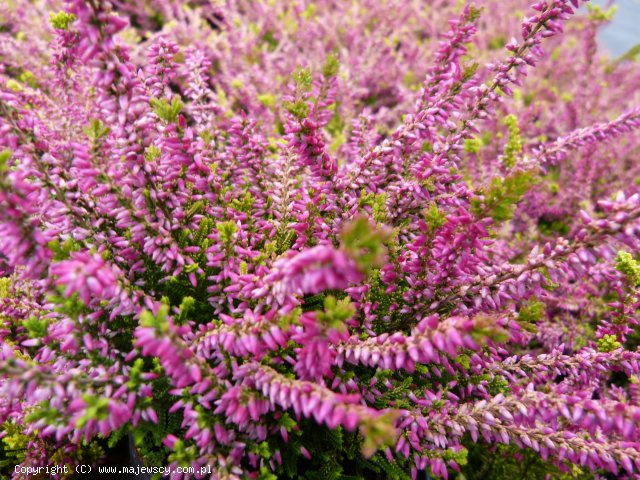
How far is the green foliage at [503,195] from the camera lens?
52.2 inches

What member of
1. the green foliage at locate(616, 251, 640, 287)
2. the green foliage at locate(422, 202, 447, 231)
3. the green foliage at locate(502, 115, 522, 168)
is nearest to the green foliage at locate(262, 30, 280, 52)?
the green foliage at locate(502, 115, 522, 168)

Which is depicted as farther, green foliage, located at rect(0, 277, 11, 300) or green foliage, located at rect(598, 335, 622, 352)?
green foliage, located at rect(0, 277, 11, 300)

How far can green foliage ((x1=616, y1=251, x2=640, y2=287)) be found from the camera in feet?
5.99

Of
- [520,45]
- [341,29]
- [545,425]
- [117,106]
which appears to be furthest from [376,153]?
[341,29]

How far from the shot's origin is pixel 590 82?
4.31m

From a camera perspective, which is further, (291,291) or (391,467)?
(391,467)

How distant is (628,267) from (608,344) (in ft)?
1.12

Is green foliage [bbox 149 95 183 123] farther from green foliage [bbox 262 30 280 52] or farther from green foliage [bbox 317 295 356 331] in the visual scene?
green foliage [bbox 262 30 280 52]

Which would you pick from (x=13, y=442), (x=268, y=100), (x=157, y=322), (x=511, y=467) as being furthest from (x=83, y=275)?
(x=268, y=100)

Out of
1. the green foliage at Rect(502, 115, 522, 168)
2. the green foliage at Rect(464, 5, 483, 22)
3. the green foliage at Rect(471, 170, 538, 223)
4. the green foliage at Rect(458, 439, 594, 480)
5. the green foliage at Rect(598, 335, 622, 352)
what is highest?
the green foliage at Rect(464, 5, 483, 22)

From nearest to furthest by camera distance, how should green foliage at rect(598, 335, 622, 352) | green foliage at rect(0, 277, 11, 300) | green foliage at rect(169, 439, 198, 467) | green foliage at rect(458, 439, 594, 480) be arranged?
green foliage at rect(169, 439, 198, 467), green foliage at rect(598, 335, 622, 352), green foliage at rect(0, 277, 11, 300), green foliage at rect(458, 439, 594, 480)

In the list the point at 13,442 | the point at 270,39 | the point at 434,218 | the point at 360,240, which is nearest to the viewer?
the point at 360,240

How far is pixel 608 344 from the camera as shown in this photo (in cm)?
187

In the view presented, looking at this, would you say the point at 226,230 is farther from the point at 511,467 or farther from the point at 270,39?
the point at 270,39
